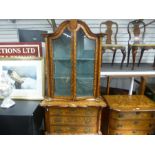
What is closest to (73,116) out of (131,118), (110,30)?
(131,118)

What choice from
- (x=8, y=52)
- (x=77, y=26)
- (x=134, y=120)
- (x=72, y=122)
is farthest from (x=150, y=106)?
(x=8, y=52)

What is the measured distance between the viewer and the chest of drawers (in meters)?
2.06

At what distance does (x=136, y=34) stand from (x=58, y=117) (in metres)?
1.86

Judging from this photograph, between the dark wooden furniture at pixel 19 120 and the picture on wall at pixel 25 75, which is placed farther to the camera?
the picture on wall at pixel 25 75

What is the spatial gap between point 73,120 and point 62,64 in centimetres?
67

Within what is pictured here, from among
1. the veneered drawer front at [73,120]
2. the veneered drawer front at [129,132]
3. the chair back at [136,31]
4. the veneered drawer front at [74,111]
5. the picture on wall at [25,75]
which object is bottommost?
the veneered drawer front at [129,132]

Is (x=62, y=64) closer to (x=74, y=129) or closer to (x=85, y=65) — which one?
(x=85, y=65)

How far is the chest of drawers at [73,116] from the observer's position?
206 cm

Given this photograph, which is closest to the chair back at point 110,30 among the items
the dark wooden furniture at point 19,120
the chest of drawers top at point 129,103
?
the chest of drawers top at point 129,103

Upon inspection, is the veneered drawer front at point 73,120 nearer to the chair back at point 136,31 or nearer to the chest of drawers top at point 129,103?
the chest of drawers top at point 129,103

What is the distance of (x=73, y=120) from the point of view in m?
2.11

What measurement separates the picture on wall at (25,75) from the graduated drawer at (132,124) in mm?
969

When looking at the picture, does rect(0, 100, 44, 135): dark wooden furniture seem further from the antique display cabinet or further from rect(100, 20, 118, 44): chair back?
rect(100, 20, 118, 44): chair back

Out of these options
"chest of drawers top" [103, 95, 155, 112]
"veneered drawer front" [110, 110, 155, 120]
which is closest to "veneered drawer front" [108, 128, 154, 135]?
"veneered drawer front" [110, 110, 155, 120]
